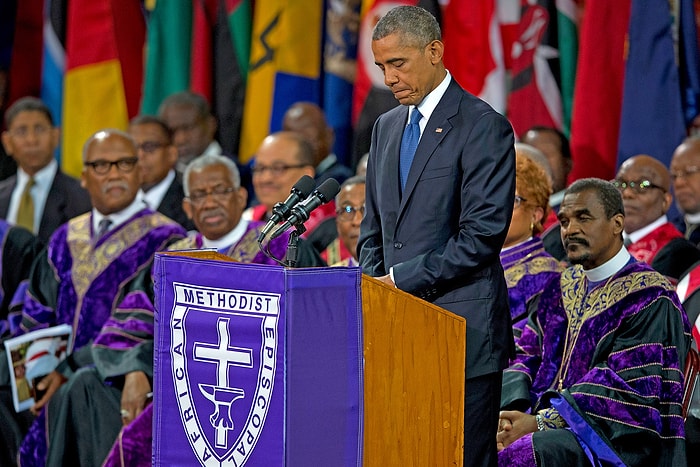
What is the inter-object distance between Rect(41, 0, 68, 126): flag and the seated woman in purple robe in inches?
203

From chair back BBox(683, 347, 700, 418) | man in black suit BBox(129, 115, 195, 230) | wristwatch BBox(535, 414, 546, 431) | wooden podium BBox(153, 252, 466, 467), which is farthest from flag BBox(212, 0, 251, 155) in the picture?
wooden podium BBox(153, 252, 466, 467)

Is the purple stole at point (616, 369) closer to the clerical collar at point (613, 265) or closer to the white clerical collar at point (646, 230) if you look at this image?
the clerical collar at point (613, 265)

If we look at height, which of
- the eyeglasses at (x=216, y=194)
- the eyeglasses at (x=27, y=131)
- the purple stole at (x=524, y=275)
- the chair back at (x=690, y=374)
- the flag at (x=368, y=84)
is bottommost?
the chair back at (x=690, y=374)

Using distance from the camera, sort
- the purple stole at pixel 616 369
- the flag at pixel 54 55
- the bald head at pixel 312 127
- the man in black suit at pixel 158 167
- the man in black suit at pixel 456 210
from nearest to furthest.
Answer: the man in black suit at pixel 456 210 < the purple stole at pixel 616 369 < the man in black suit at pixel 158 167 < the bald head at pixel 312 127 < the flag at pixel 54 55

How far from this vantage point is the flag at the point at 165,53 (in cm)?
915

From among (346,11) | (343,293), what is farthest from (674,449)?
(346,11)

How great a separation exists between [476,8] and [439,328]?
16.0 feet

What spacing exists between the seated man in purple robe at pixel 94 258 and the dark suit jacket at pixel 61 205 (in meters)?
1.31

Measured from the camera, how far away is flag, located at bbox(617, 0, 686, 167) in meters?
7.23

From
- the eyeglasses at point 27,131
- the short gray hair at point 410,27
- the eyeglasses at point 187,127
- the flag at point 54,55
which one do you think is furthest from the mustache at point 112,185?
the flag at point 54,55

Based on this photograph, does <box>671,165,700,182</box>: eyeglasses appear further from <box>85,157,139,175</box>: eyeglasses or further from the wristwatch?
<box>85,157,139,175</box>: eyeglasses

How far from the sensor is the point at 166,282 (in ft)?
12.0

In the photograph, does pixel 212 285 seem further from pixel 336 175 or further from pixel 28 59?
pixel 28 59

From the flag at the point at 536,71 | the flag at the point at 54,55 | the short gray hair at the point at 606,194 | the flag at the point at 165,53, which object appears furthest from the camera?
the flag at the point at 54,55
